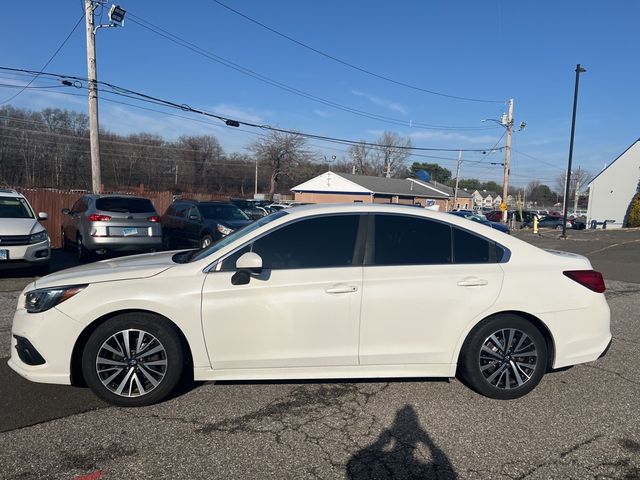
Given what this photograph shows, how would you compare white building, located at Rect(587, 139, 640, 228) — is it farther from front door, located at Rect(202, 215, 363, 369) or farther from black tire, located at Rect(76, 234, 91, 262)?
front door, located at Rect(202, 215, 363, 369)

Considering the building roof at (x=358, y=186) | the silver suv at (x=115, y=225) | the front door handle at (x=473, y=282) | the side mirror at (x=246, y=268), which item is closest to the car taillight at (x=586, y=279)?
the front door handle at (x=473, y=282)

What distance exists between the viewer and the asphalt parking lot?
9.02 feet

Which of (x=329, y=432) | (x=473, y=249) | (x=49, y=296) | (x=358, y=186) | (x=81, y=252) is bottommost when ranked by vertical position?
(x=329, y=432)

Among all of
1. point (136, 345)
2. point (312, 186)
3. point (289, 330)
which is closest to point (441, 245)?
point (289, 330)

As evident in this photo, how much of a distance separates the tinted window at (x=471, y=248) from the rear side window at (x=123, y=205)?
8.54 m

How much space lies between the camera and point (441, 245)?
3789mm

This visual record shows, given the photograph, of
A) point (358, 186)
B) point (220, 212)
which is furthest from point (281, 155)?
point (220, 212)

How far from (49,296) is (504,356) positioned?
3.73 metres

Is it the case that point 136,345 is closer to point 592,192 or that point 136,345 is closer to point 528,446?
point 528,446

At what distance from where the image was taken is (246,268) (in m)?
3.37

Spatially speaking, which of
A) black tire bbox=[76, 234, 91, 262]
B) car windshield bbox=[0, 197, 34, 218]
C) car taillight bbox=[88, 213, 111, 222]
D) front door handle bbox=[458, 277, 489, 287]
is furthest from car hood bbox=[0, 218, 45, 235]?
front door handle bbox=[458, 277, 489, 287]

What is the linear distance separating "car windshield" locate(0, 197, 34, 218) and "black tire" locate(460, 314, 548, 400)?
8.93 meters

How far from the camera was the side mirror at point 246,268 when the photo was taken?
333 centimetres

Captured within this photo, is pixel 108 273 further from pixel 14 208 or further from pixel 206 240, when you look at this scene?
pixel 206 240
